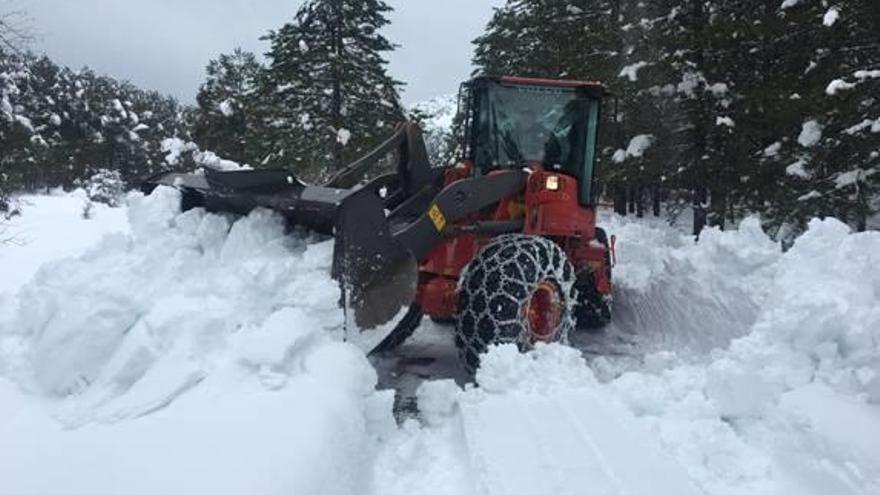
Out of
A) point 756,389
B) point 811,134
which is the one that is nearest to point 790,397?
point 756,389

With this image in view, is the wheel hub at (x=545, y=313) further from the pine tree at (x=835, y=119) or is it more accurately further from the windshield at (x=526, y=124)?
the pine tree at (x=835, y=119)

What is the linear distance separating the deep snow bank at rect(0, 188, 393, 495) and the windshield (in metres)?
2.41

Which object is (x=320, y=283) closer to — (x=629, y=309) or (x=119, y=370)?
(x=119, y=370)

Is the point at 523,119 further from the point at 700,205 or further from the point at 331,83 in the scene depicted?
the point at 331,83

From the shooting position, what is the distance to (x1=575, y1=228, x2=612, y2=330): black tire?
887 centimetres

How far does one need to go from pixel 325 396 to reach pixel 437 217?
7.31ft

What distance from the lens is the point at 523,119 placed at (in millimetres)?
7812

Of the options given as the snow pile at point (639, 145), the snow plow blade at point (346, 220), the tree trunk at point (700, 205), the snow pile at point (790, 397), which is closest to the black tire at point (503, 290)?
the snow plow blade at point (346, 220)

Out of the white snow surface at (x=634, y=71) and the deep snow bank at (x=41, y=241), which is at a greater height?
the white snow surface at (x=634, y=71)

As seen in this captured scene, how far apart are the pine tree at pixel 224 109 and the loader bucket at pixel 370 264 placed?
27.9m

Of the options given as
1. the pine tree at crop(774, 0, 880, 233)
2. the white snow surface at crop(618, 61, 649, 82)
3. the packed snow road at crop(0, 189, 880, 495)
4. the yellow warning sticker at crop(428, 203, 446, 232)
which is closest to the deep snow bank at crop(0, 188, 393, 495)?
the packed snow road at crop(0, 189, 880, 495)

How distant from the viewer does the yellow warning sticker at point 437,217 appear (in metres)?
6.56

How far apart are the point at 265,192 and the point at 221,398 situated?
2.27 metres

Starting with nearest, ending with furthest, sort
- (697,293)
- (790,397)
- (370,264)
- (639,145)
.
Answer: (790,397) < (370,264) < (697,293) < (639,145)
